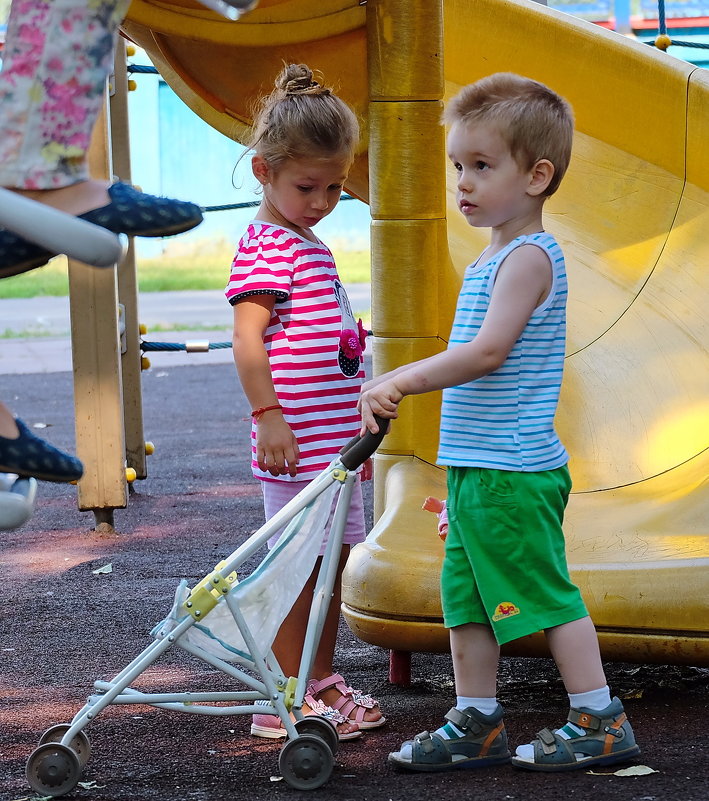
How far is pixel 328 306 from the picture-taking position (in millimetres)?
2383

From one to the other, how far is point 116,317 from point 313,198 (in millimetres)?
1951

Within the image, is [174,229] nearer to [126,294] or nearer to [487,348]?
[487,348]

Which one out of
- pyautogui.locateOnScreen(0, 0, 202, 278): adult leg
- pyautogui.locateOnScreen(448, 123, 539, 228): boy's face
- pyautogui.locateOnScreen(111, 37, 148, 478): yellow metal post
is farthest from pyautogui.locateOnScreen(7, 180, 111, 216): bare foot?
pyautogui.locateOnScreen(111, 37, 148, 478): yellow metal post

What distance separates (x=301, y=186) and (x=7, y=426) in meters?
0.99

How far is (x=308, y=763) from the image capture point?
6.79 feet

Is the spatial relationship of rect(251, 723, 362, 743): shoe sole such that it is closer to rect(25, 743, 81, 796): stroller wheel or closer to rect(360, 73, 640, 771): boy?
rect(360, 73, 640, 771): boy

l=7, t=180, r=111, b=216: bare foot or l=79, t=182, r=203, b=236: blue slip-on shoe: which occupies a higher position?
l=7, t=180, r=111, b=216: bare foot

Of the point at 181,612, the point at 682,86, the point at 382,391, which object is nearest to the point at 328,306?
the point at 382,391

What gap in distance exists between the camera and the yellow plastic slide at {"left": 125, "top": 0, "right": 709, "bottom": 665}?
7.83 ft

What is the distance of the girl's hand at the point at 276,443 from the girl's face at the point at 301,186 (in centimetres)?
38

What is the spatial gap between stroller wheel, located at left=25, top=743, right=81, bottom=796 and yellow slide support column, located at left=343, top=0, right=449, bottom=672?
0.91 metres

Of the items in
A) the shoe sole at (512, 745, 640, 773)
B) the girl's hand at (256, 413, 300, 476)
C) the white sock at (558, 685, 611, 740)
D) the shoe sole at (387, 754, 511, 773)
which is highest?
the girl's hand at (256, 413, 300, 476)

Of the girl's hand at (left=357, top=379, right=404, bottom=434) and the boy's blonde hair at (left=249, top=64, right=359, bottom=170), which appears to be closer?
the girl's hand at (left=357, top=379, right=404, bottom=434)

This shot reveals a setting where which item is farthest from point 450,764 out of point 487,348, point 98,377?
point 98,377
